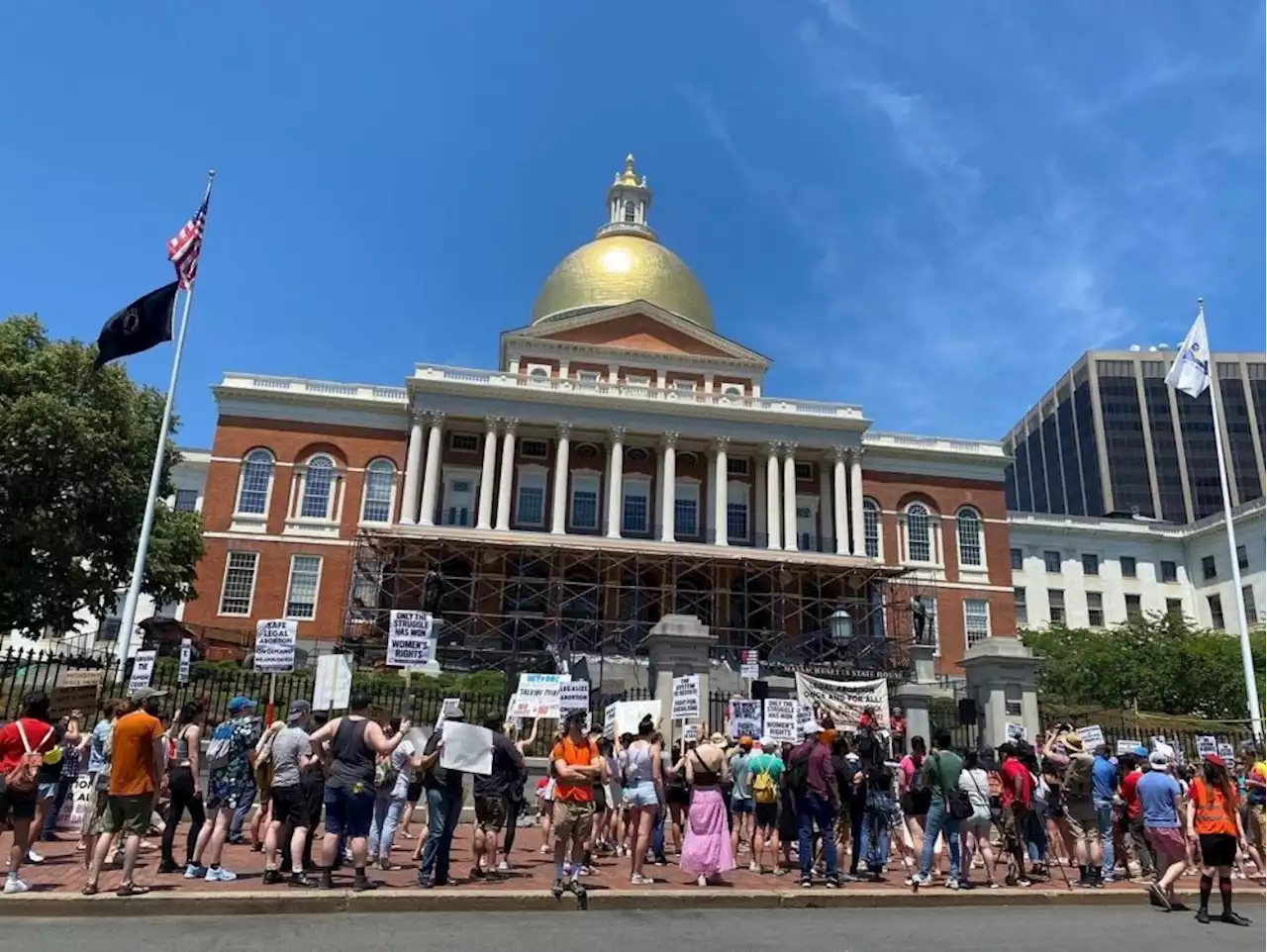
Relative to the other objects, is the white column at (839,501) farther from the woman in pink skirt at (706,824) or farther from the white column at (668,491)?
the woman in pink skirt at (706,824)

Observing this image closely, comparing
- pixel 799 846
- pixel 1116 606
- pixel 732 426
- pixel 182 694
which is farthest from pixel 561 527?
pixel 1116 606

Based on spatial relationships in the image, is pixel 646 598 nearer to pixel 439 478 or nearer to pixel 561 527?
pixel 561 527

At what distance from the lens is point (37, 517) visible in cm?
2770

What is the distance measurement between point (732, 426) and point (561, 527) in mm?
10278

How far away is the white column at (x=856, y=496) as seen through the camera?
46.7 meters

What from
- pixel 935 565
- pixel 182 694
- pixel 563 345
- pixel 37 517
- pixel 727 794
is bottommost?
pixel 727 794

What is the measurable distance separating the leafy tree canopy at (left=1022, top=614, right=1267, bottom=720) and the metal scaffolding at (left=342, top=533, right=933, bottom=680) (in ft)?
23.4

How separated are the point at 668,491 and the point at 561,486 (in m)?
5.25

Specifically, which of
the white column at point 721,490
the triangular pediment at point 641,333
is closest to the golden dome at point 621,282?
the triangular pediment at point 641,333

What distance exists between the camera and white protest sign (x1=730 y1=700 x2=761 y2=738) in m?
16.3

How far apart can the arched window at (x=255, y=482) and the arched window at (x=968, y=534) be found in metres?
36.1

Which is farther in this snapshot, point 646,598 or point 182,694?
point 646,598

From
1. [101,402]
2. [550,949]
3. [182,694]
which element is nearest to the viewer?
[550,949]

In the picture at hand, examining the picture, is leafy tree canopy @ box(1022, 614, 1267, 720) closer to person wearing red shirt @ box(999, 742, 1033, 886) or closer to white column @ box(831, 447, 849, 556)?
white column @ box(831, 447, 849, 556)
